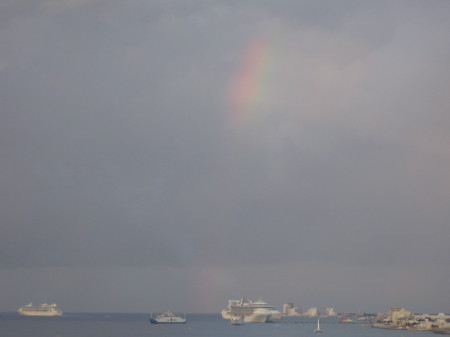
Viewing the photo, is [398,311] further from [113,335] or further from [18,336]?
[18,336]

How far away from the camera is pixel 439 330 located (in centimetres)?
14888

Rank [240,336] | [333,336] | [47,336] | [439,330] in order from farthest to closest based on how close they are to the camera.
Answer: [439,330] → [333,336] → [240,336] → [47,336]

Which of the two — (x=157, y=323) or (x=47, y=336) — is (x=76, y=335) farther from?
(x=157, y=323)

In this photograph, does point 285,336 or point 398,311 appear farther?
point 398,311

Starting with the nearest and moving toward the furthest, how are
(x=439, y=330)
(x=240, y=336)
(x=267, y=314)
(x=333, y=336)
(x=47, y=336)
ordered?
(x=47, y=336)
(x=240, y=336)
(x=333, y=336)
(x=439, y=330)
(x=267, y=314)

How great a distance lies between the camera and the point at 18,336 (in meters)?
116

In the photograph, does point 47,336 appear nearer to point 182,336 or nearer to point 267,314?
point 182,336

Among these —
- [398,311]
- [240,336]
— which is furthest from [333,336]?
[398,311]

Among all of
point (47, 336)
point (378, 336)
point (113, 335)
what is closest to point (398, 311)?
point (378, 336)

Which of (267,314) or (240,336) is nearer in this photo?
(240,336)

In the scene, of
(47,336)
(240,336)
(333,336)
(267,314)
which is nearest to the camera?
(47,336)

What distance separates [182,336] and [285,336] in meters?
22.0

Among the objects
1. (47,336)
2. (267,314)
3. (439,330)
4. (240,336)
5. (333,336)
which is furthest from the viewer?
(267,314)

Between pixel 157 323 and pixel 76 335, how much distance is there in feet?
260
